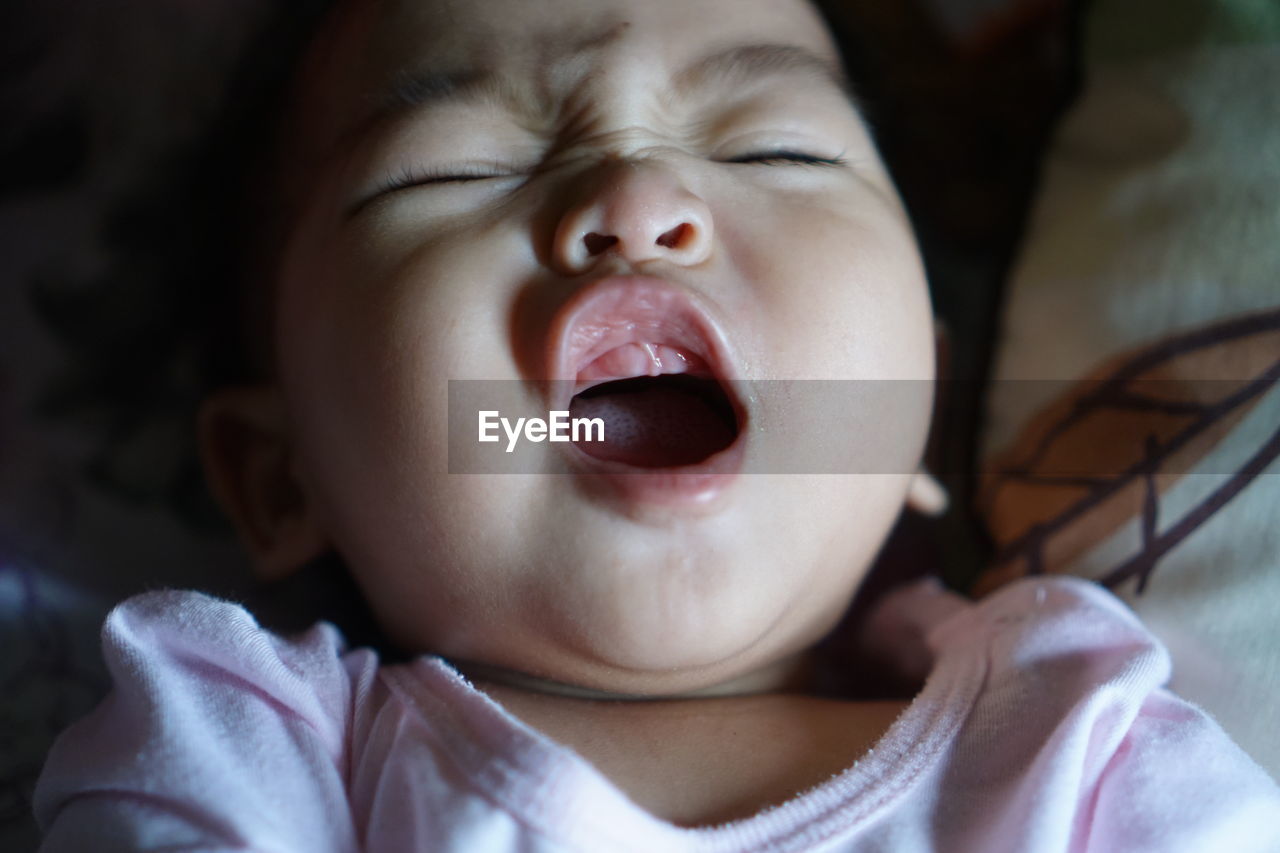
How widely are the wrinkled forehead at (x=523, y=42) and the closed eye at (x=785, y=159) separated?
0.09m

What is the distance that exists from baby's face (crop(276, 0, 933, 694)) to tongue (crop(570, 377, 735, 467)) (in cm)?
7

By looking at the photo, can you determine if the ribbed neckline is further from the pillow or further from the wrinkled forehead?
the wrinkled forehead

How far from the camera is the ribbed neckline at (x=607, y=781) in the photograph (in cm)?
70

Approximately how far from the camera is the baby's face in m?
0.74

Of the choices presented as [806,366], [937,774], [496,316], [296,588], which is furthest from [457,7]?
[937,774]

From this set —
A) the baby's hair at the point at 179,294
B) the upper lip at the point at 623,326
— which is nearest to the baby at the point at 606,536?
the upper lip at the point at 623,326

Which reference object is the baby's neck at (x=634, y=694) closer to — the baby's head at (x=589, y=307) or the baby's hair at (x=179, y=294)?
the baby's head at (x=589, y=307)

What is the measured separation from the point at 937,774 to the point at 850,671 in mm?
322

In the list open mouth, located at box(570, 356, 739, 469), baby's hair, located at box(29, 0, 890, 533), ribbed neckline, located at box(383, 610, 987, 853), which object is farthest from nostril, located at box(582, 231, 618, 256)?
baby's hair, located at box(29, 0, 890, 533)

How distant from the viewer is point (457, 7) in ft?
2.91

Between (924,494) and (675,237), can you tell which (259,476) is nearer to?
(675,237)

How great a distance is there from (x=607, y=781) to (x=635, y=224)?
38 centimetres

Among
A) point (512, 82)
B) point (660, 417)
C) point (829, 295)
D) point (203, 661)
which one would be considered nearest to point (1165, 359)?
point (829, 295)

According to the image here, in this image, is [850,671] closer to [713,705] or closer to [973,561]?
[973,561]
